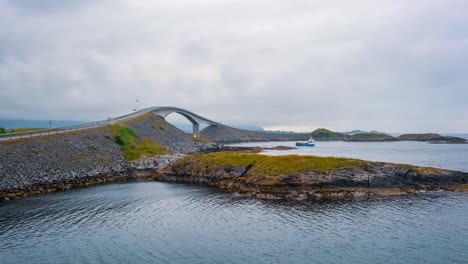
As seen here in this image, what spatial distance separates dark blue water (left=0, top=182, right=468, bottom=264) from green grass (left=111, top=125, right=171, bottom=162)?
36411mm

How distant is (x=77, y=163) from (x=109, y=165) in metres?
8.23

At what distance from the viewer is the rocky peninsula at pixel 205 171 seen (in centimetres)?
5631

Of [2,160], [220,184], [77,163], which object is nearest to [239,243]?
[220,184]

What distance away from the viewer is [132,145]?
94875mm

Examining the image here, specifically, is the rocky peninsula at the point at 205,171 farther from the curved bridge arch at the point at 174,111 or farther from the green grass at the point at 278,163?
the curved bridge arch at the point at 174,111

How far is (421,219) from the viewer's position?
129 feet

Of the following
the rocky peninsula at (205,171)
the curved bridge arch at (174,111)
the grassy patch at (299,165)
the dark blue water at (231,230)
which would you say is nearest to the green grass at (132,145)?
the rocky peninsula at (205,171)

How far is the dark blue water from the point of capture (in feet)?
98.2

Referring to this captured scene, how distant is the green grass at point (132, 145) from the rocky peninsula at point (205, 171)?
0.47 metres

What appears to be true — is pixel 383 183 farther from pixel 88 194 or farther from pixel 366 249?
pixel 88 194

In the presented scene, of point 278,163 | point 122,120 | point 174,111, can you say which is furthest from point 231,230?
point 174,111

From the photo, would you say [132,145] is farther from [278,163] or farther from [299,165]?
[299,165]

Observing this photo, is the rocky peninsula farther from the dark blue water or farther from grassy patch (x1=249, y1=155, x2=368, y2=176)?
the dark blue water

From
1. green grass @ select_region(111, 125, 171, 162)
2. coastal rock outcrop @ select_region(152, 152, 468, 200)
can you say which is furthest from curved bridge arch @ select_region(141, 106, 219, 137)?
coastal rock outcrop @ select_region(152, 152, 468, 200)
